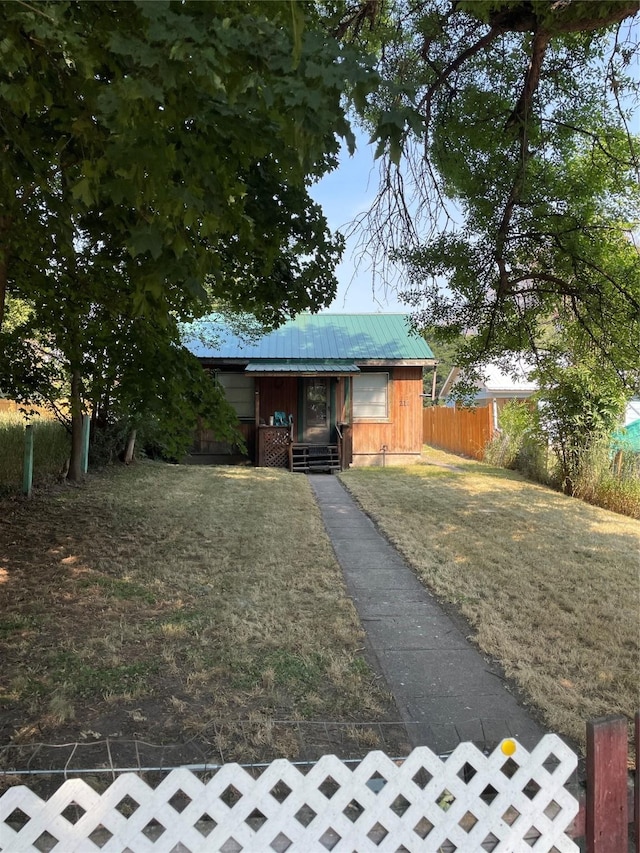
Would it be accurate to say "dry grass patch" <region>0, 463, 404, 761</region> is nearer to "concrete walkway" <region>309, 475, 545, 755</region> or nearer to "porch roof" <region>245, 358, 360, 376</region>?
"concrete walkway" <region>309, 475, 545, 755</region>

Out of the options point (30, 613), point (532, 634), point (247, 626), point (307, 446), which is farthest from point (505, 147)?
point (307, 446)

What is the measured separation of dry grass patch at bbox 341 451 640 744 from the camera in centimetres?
334

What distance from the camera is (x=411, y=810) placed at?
5.60 feet

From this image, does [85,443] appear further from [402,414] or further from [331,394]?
[402,414]

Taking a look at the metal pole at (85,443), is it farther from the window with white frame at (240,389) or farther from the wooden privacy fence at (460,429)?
the wooden privacy fence at (460,429)

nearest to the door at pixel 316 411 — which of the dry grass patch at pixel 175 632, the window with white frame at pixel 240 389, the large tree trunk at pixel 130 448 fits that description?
the window with white frame at pixel 240 389

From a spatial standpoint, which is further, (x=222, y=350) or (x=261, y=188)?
(x=222, y=350)

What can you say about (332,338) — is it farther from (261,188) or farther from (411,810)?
(411,810)

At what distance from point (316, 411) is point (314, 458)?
1.54 metres

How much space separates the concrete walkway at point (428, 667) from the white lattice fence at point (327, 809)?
0.93 meters

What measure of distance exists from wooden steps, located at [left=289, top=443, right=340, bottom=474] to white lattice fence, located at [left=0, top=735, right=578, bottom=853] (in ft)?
41.7

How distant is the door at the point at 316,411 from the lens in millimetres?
15875

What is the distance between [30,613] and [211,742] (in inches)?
96.8

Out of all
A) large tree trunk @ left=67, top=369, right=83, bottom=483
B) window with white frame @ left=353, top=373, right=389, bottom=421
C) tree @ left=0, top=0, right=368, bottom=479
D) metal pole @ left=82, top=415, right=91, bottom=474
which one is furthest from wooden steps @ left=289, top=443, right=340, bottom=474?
tree @ left=0, top=0, right=368, bottom=479
